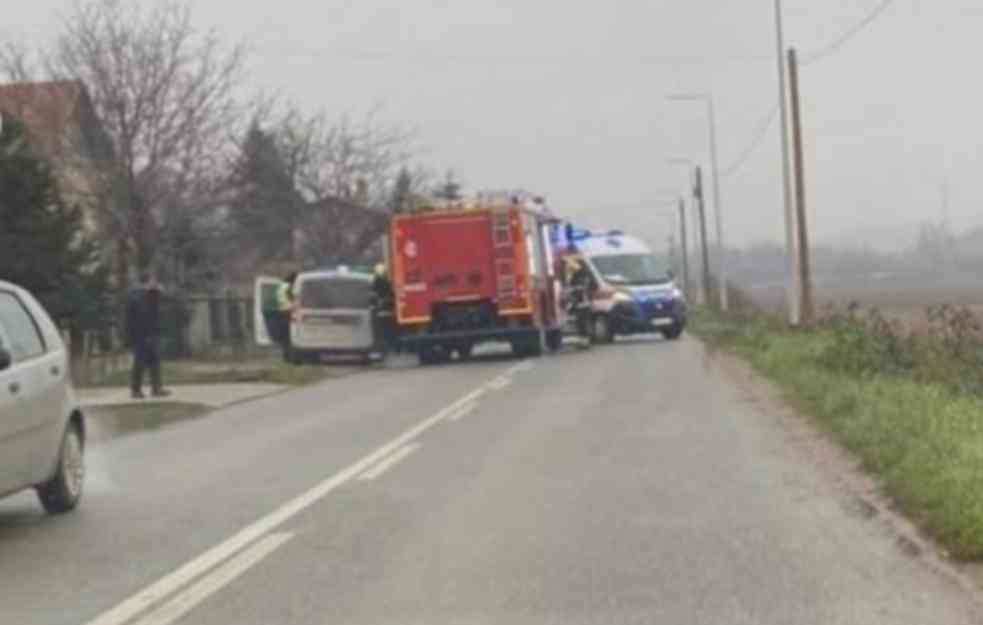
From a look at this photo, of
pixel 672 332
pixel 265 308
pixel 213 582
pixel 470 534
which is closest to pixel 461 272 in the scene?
pixel 265 308

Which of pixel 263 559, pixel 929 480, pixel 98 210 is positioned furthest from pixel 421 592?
pixel 98 210

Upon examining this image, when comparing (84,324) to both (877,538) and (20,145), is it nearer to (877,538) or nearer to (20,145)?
(20,145)

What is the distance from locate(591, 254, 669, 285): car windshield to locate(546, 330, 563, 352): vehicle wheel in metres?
5.60

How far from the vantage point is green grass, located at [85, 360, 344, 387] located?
34188 mm

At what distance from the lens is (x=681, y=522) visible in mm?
12289

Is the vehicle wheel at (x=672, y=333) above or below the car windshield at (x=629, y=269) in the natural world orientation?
below

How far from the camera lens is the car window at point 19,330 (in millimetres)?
12853

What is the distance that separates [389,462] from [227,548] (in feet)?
17.7

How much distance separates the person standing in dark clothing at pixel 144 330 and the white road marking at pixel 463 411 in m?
5.61

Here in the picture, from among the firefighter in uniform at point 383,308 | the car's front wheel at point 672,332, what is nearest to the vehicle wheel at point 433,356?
the firefighter in uniform at point 383,308

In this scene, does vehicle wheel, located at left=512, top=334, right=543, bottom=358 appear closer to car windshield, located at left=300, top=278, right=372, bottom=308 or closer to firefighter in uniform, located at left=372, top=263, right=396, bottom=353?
firefighter in uniform, located at left=372, top=263, right=396, bottom=353

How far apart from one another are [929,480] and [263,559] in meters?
4.52

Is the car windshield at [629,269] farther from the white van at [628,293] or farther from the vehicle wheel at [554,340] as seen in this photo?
the vehicle wheel at [554,340]

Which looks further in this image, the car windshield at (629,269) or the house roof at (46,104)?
the car windshield at (629,269)
